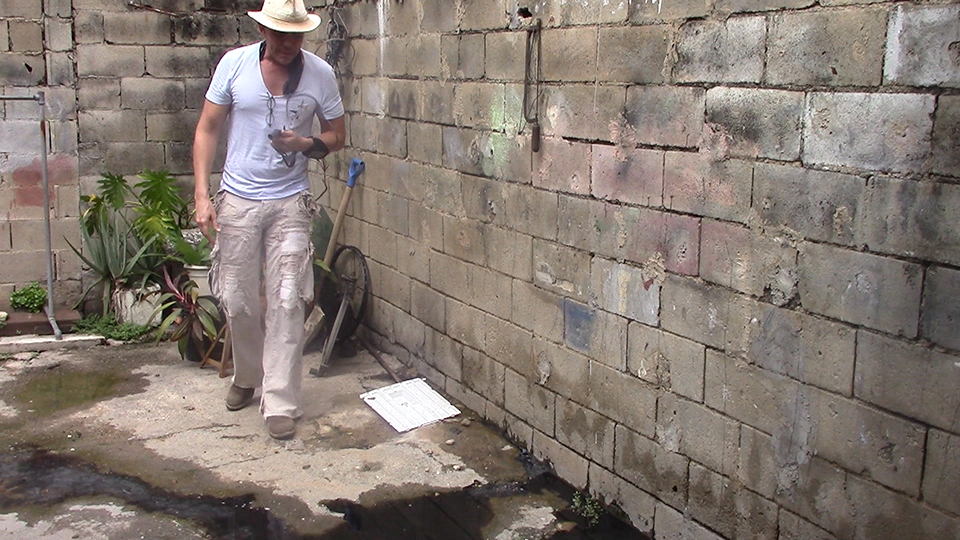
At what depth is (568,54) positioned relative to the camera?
3957mm

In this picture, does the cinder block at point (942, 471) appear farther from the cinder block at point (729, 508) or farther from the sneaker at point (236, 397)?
the sneaker at point (236, 397)

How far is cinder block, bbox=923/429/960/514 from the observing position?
8.30 ft

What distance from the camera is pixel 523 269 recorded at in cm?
445

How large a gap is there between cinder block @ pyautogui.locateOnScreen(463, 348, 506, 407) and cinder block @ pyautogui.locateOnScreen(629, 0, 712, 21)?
192cm

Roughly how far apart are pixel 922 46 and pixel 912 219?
464 mm

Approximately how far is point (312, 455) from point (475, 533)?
3.50ft

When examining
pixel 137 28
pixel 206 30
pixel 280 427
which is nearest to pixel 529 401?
pixel 280 427

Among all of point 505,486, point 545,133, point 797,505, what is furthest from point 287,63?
point 797,505

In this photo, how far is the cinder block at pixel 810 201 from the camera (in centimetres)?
277

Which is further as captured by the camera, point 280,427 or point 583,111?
point 280,427

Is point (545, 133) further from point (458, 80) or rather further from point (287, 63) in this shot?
point (287, 63)

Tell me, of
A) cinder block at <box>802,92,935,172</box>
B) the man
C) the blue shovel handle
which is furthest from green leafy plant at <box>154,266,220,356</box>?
cinder block at <box>802,92,935,172</box>

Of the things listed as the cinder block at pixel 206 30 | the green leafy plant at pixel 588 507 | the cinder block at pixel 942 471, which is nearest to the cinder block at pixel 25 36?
the cinder block at pixel 206 30

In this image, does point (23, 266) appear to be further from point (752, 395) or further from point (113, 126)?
point (752, 395)
